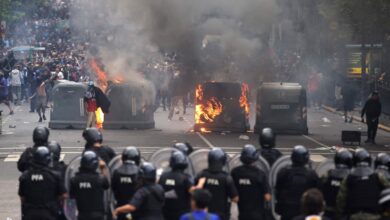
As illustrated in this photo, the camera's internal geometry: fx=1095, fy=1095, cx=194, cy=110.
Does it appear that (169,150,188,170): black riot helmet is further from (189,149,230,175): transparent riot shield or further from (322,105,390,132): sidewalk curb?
(322,105,390,132): sidewalk curb

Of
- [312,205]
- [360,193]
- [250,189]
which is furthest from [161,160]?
[312,205]

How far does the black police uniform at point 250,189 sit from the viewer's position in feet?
41.8

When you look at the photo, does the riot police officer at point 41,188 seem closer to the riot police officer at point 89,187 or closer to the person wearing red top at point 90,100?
the riot police officer at point 89,187

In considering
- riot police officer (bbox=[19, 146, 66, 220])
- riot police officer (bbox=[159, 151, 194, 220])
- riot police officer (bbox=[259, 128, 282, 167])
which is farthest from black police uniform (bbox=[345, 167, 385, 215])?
riot police officer (bbox=[19, 146, 66, 220])

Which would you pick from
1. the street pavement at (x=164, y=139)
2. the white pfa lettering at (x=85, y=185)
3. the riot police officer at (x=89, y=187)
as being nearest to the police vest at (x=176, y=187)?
the riot police officer at (x=89, y=187)

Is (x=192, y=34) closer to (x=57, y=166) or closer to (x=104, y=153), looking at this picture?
(x=104, y=153)

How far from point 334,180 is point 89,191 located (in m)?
2.83

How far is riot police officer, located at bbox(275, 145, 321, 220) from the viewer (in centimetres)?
1261

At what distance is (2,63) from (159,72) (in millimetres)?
10535

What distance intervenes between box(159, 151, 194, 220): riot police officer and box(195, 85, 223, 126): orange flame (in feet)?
62.0

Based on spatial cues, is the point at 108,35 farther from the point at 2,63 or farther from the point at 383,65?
the point at 383,65

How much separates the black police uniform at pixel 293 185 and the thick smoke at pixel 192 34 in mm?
22400

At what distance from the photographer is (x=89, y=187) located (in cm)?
1237

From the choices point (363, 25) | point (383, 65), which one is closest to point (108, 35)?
point (363, 25)
